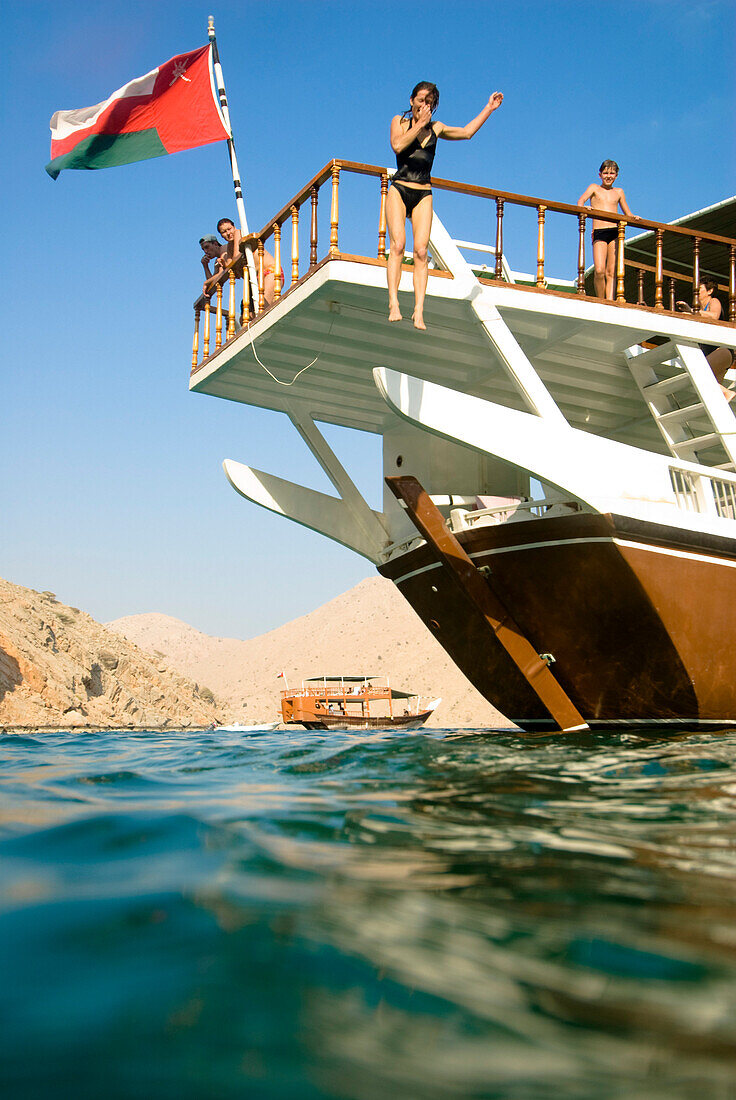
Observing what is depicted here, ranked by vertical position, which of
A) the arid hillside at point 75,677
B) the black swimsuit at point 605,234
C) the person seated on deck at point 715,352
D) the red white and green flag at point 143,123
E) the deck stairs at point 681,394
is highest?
the red white and green flag at point 143,123

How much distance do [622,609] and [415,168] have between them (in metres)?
3.84

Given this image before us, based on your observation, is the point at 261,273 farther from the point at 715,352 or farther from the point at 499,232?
the point at 715,352

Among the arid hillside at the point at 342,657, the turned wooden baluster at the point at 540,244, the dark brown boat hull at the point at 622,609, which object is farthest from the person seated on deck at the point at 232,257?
the arid hillside at the point at 342,657

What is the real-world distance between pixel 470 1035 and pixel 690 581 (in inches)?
265

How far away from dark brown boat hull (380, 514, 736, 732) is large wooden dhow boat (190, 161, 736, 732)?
0.02 metres

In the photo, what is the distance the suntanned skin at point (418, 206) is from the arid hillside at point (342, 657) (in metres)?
36.3

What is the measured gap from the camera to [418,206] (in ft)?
21.8

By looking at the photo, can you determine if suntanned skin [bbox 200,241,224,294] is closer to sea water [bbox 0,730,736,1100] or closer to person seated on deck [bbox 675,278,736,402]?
person seated on deck [bbox 675,278,736,402]

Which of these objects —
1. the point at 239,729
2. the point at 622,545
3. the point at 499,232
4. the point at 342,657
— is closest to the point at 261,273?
the point at 499,232

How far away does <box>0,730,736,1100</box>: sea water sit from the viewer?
114 cm

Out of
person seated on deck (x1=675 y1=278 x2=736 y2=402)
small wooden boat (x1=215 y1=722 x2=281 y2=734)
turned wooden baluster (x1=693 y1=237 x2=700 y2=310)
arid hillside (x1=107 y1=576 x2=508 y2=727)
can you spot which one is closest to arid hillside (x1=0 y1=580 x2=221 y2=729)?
small wooden boat (x1=215 y1=722 x2=281 y2=734)

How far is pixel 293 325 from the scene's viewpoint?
7.91 metres

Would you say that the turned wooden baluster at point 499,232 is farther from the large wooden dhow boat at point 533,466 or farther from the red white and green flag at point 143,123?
the red white and green flag at point 143,123

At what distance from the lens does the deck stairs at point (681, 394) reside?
323 inches
